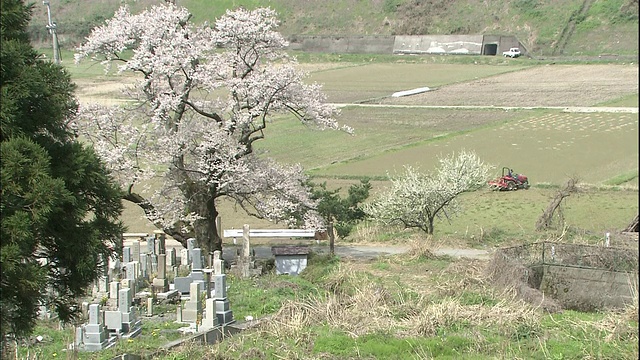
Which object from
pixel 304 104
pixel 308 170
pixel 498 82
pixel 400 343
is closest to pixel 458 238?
pixel 304 104

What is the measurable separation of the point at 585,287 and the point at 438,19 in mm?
82186

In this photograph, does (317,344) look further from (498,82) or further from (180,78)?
(498,82)

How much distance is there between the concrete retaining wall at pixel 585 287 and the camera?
1902cm

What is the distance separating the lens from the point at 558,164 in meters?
38.5

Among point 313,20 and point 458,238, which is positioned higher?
point 313,20

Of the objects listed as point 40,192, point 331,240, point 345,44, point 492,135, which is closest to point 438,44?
point 345,44

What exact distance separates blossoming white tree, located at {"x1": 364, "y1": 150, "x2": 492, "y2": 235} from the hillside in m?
56.9

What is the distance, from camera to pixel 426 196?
27219 millimetres

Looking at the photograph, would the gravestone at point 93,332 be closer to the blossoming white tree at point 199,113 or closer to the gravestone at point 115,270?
the gravestone at point 115,270

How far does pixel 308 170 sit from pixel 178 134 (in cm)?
1636

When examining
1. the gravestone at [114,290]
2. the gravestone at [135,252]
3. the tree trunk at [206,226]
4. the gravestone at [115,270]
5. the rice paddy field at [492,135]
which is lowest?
the gravestone at [114,290]

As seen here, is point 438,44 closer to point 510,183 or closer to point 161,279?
point 510,183

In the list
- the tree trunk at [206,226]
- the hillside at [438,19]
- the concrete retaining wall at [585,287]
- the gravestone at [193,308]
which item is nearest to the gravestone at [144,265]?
the tree trunk at [206,226]

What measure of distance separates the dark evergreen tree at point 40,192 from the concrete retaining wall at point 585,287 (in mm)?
11521
